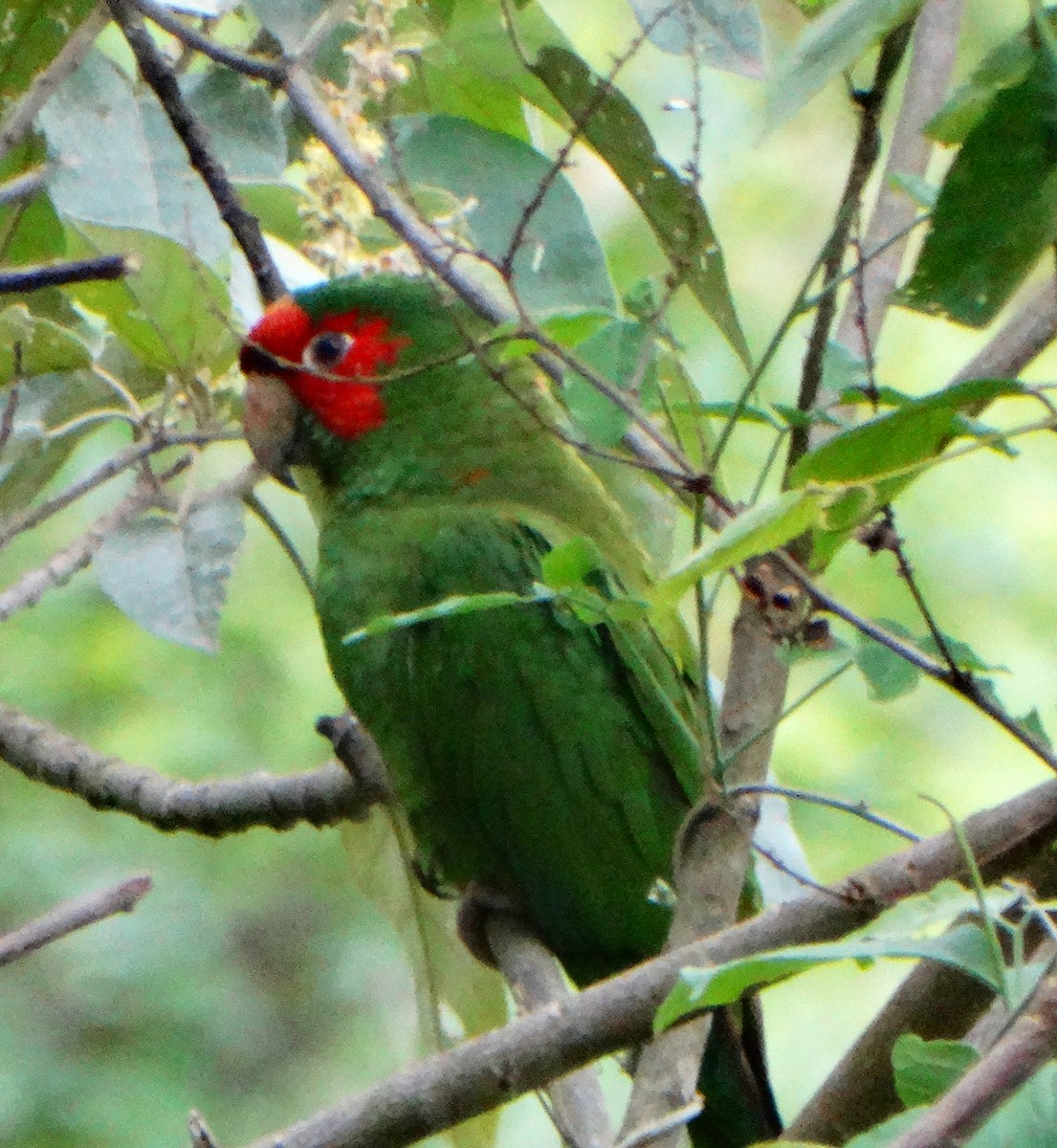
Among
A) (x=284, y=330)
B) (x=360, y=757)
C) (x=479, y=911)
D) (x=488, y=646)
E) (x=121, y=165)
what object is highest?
(x=121, y=165)

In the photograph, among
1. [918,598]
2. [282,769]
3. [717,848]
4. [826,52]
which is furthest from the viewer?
[282,769]

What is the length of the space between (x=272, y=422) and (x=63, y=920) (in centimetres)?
97

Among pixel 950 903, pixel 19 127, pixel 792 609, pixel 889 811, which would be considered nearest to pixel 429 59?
pixel 19 127

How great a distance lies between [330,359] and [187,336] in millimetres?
309

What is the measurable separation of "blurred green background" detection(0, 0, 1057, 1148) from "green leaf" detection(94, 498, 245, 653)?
1.65 m

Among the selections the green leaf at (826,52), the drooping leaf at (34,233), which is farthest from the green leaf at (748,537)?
the drooping leaf at (34,233)

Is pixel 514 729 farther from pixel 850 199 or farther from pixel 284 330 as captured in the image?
pixel 850 199

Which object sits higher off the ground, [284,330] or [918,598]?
[918,598]

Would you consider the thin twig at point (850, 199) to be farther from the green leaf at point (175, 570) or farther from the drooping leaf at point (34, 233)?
the drooping leaf at point (34, 233)

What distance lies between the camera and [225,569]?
140 cm

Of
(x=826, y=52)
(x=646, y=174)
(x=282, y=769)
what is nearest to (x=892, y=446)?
(x=826, y=52)

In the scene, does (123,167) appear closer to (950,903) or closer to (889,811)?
(950,903)

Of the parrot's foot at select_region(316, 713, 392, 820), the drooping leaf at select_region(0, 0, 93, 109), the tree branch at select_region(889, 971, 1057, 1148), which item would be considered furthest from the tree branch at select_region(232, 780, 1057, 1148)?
the drooping leaf at select_region(0, 0, 93, 109)

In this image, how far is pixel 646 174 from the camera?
45.0 inches
